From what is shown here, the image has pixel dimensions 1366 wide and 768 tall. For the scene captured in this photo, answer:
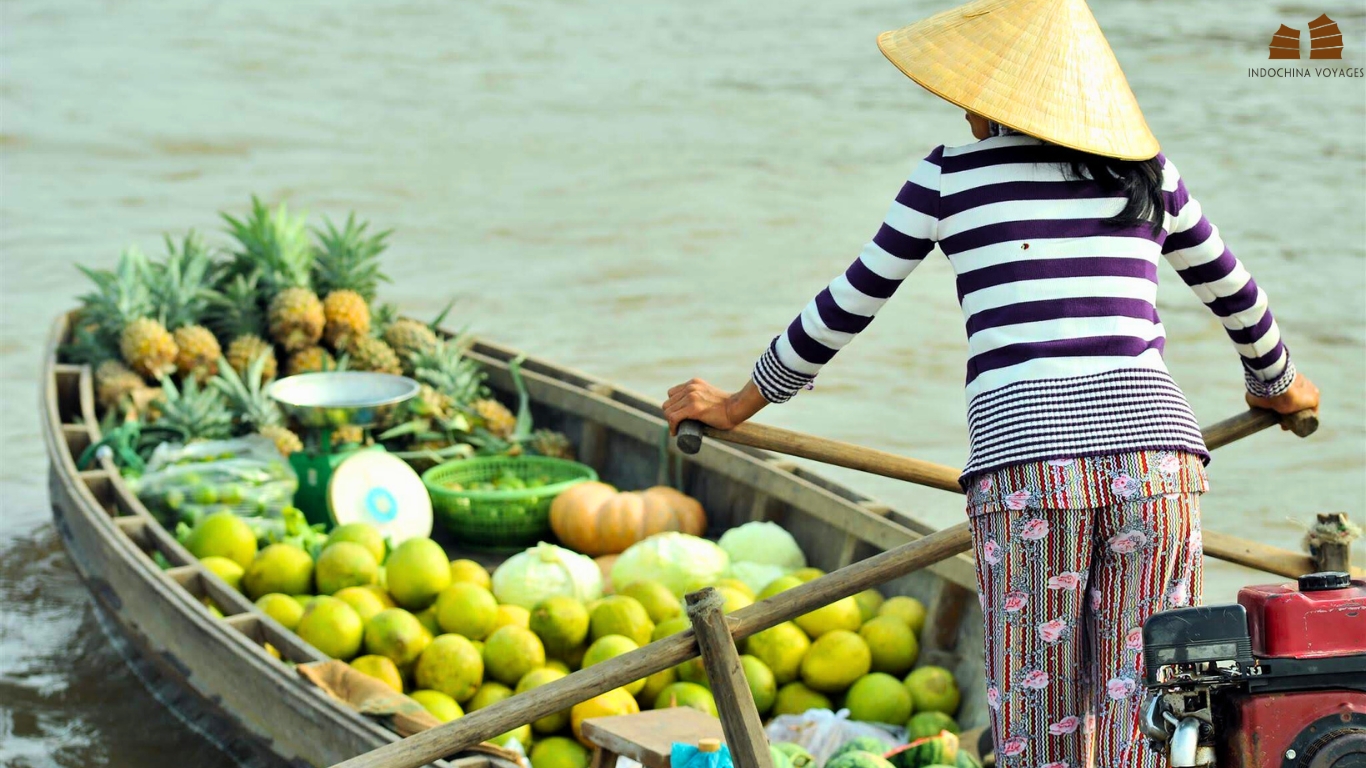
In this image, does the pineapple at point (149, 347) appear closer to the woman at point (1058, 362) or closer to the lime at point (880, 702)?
the lime at point (880, 702)

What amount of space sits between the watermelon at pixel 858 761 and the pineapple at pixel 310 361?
3.13 meters

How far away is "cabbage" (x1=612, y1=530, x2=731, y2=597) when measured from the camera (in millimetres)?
3980

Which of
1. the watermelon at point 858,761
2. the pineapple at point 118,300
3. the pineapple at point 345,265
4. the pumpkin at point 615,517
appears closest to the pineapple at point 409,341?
the pineapple at point 345,265

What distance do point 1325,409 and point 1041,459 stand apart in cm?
750

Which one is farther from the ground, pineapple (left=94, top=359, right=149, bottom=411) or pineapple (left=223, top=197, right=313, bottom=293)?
pineapple (left=223, top=197, right=313, bottom=293)

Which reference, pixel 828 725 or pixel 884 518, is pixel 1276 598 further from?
Answer: pixel 884 518

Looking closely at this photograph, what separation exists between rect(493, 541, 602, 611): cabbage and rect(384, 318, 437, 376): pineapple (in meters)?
1.82

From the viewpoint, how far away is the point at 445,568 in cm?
391

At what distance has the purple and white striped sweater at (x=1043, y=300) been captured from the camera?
2.03 m

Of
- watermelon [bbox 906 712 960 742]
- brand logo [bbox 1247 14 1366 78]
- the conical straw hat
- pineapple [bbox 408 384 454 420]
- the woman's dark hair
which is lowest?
watermelon [bbox 906 712 960 742]

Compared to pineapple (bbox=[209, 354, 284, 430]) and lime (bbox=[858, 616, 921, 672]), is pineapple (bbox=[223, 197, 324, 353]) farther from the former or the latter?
lime (bbox=[858, 616, 921, 672])

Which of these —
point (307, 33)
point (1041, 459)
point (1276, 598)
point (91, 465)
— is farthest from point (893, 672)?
point (307, 33)

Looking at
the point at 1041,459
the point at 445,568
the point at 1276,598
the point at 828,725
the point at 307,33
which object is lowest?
the point at 828,725

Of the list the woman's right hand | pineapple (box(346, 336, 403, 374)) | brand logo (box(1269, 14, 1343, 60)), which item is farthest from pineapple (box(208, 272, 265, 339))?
brand logo (box(1269, 14, 1343, 60))
